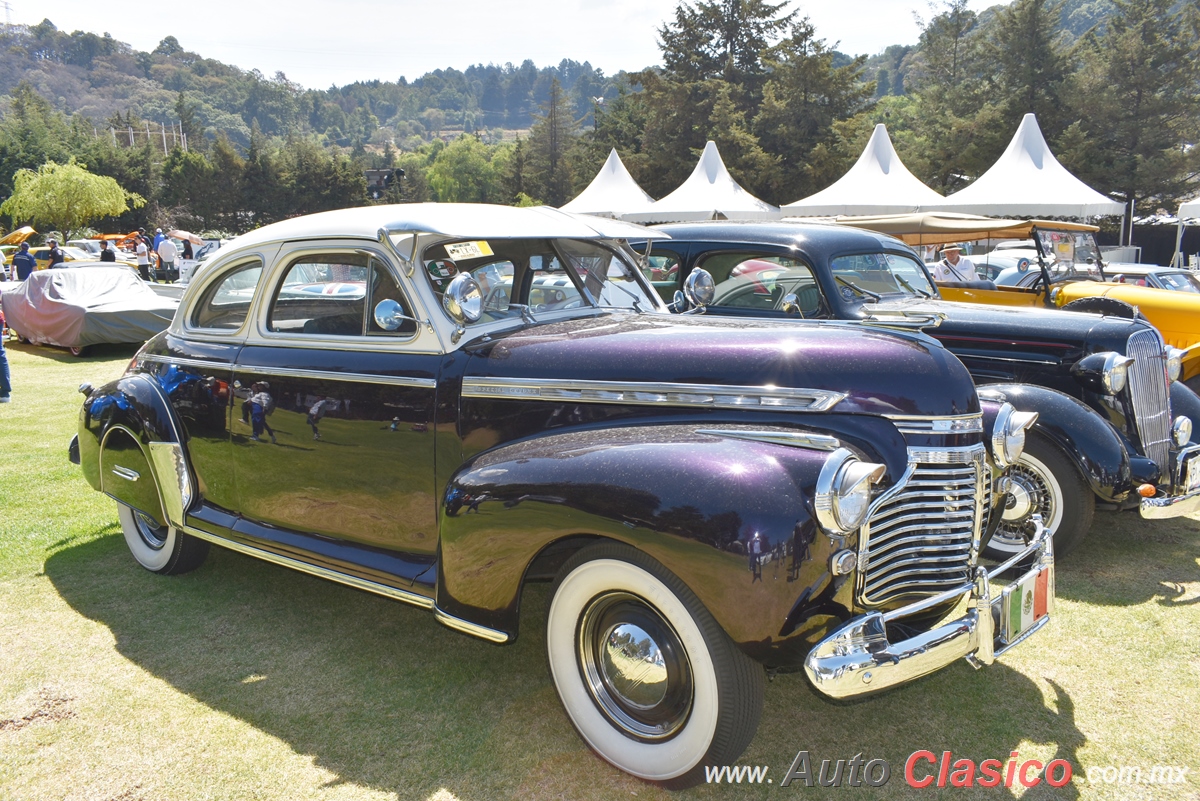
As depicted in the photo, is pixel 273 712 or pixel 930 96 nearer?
pixel 273 712

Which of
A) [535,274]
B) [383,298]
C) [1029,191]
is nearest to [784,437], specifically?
[535,274]

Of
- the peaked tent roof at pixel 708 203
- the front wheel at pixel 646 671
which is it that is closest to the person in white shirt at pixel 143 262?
the peaked tent roof at pixel 708 203

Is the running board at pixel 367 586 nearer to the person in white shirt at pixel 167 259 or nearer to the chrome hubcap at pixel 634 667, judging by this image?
the chrome hubcap at pixel 634 667

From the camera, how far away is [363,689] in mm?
3551

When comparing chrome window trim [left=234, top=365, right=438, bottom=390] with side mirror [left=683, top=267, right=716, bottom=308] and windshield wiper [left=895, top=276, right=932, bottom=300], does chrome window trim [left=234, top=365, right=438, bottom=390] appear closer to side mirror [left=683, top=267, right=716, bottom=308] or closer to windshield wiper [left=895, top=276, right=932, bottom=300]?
side mirror [left=683, top=267, right=716, bottom=308]

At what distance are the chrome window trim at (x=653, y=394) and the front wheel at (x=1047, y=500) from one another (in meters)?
2.40

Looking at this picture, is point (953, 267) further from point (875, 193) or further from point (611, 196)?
point (611, 196)

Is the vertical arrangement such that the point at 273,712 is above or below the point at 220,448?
below

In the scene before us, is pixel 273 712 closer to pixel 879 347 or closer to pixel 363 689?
pixel 363 689

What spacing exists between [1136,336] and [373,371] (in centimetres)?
468

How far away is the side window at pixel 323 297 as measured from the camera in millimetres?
3797

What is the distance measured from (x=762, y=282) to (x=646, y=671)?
4.21m

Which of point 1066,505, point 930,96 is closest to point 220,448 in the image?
point 1066,505

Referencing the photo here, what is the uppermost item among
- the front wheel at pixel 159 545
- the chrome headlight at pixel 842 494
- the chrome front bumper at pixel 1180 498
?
the chrome headlight at pixel 842 494
